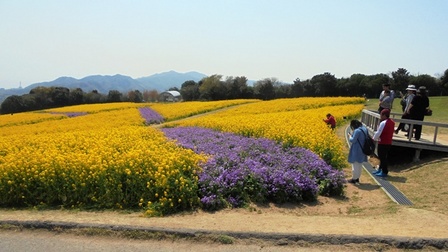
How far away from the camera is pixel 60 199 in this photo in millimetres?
6961

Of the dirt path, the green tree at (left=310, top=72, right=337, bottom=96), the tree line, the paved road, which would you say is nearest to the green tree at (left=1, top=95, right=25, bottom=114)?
the tree line

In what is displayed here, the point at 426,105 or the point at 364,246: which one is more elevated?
the point at 426,105

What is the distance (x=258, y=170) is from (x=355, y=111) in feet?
59.5

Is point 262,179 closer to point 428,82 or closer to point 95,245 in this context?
point 95,245

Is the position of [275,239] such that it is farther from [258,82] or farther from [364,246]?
[258,82]

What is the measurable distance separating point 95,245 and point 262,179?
3.48 m

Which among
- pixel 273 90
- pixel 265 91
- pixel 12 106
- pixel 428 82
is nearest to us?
pixel 428 82

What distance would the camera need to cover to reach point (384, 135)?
903 centimetres

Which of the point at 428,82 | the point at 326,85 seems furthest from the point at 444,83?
the point at 326,85

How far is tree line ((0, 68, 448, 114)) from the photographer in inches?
2034

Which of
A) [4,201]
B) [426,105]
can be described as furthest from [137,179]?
[426,105]

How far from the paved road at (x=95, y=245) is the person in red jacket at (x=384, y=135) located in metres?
5.44

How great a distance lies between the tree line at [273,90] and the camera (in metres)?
51.7

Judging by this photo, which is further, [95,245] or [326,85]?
[326,85]
